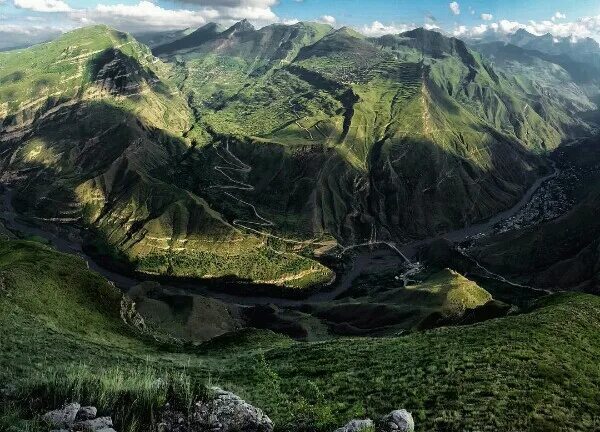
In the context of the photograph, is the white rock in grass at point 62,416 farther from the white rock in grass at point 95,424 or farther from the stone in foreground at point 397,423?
the stone in foreground at point 397,423

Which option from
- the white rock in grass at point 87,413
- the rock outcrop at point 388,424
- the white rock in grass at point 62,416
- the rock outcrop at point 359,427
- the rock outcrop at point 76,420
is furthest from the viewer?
the rock outcrop at point 388,424

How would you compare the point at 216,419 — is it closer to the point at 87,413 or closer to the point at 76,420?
the point at 87,413

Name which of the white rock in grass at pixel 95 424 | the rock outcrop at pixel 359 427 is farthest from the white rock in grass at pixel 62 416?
the rock outcrop at pixel 359 427

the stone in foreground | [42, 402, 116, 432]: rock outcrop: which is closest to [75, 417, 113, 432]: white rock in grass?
[42, 402, 116, 432]: rock outcrop

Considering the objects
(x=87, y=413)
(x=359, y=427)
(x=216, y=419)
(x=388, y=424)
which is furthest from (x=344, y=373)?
(x=87, y=413)

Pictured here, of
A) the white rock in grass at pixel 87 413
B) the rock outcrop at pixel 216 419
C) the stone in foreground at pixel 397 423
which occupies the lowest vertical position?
the stone in foreground at pixel 397 423

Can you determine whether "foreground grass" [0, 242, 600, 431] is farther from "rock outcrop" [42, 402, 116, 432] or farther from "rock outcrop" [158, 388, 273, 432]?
"rock outcrop" [158, 388, 273, 432]
